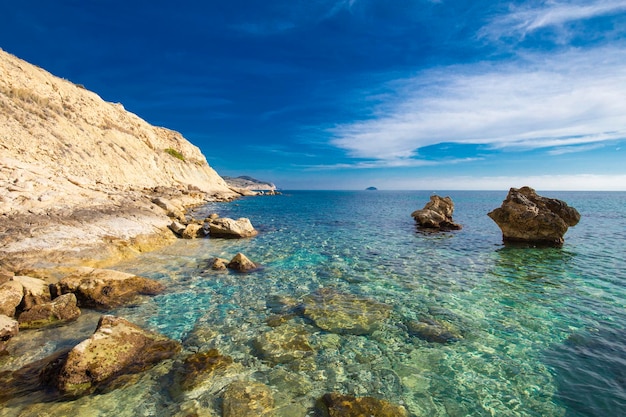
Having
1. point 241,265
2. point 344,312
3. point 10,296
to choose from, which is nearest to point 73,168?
point 241,265

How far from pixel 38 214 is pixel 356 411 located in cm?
1820

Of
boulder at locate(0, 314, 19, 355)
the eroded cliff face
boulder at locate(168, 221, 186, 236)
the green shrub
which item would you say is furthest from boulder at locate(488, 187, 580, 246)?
the green shrub

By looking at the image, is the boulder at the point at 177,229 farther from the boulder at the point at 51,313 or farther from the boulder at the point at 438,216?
the boulder at the point at 438,216

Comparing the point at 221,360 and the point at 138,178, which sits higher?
the point at 138,178

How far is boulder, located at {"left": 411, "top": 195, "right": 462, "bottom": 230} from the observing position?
105 ft

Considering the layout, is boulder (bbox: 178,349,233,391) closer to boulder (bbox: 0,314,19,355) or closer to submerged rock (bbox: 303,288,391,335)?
submerged rock (bbox: 303,288,391,335)

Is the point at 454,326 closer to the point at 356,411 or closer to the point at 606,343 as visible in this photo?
the point at 606,343

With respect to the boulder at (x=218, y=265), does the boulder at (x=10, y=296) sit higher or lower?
higher

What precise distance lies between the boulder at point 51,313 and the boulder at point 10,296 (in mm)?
378

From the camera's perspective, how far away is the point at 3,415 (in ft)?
17.6

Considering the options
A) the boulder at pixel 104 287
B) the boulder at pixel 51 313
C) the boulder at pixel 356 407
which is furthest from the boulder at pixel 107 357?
the boulder at pixel 356 407

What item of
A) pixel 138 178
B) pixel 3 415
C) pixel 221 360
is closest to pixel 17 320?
pixel 3 415

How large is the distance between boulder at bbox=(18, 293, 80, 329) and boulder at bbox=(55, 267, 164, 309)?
0.68 m

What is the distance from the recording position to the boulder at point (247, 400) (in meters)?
5.66
